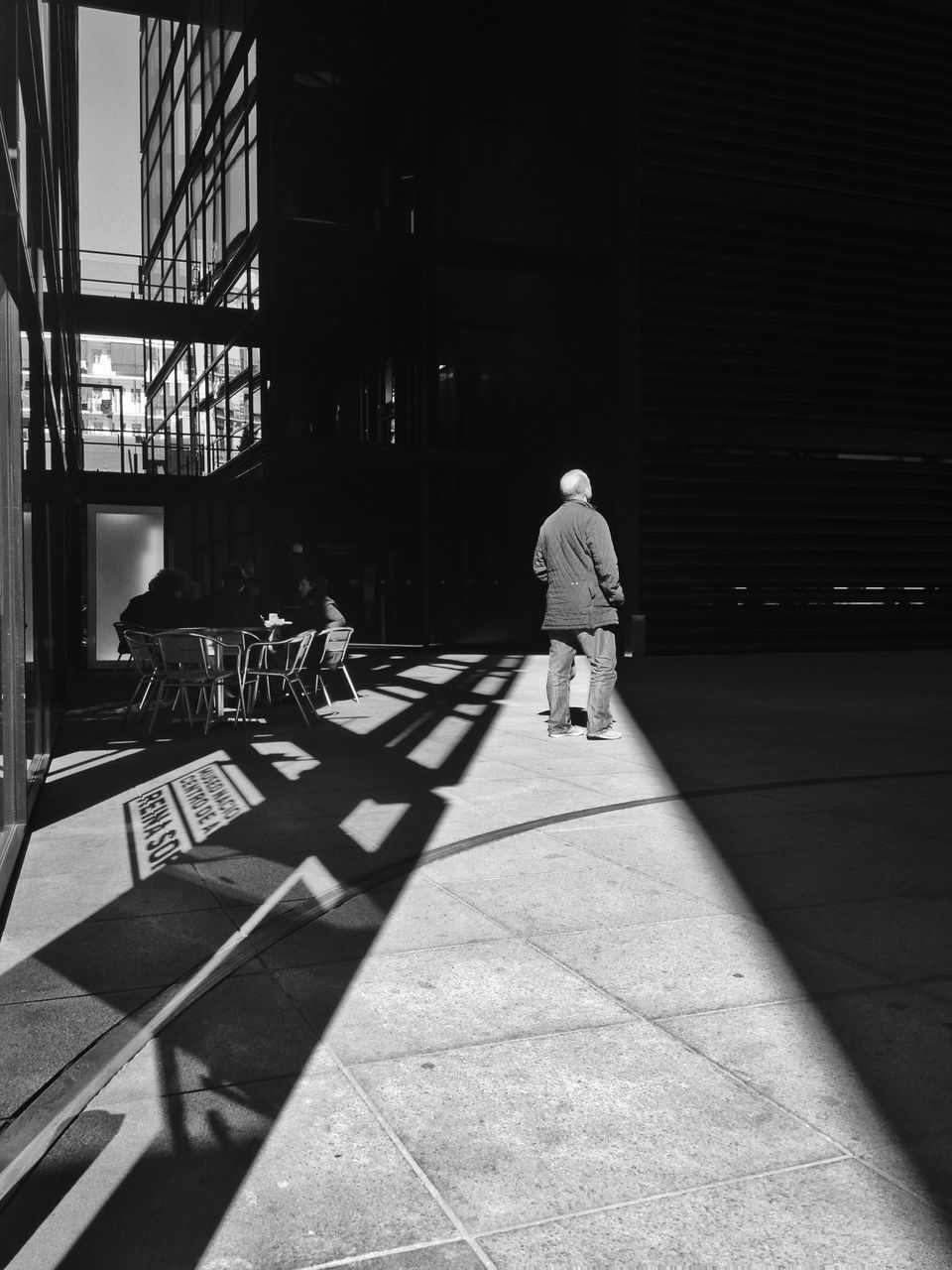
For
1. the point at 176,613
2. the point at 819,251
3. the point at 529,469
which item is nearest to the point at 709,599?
the point at 529,469

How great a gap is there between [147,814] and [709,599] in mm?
14639

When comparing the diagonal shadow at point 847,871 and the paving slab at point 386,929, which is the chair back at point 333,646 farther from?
the paving slab at point 386,929

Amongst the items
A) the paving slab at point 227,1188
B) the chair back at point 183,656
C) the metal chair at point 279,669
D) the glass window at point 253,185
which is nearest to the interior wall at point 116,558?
the glass window at point 253,185

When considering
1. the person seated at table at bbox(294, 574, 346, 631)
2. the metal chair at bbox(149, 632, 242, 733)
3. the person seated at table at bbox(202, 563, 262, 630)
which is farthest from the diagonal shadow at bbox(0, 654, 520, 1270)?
the person seated at table at bbox(294, 574, 346, 631)

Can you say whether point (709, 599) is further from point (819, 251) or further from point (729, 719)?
point (729, 719)

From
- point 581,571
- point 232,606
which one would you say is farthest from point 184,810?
point 232,606

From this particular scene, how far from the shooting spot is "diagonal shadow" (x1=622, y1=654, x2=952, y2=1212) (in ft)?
9.18

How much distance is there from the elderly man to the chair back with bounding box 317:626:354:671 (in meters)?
2.95

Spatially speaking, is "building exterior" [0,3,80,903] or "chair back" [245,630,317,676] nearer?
"building exterior" [0,3,80,903]

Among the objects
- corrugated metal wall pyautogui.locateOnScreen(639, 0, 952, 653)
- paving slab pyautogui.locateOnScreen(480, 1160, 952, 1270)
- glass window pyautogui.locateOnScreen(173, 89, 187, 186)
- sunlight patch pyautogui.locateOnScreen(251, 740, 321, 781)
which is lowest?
paving slab pyautogui.locateOnScreen(480, 1160, 952, 1270)

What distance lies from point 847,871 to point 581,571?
4434 mm

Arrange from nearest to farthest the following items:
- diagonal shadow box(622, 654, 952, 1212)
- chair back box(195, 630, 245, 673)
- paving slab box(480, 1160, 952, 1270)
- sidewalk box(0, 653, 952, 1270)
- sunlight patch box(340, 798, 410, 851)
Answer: paving slab box(480, 1160, 952, 1270)
sidewalk box(0, 653, 952, 1270)
diagonal shadow box(622, 654, 952, 1212)
sunlight patch box(340, 798, 410, 851)
chair back box(195, 630, 245, 673)

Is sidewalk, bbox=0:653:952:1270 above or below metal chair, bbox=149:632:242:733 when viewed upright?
below

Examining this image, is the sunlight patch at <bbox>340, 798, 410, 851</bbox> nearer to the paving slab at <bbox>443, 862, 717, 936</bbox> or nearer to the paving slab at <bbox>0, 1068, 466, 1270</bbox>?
the paving slab at <bbox>443, 862, 717, 936</bbox>
